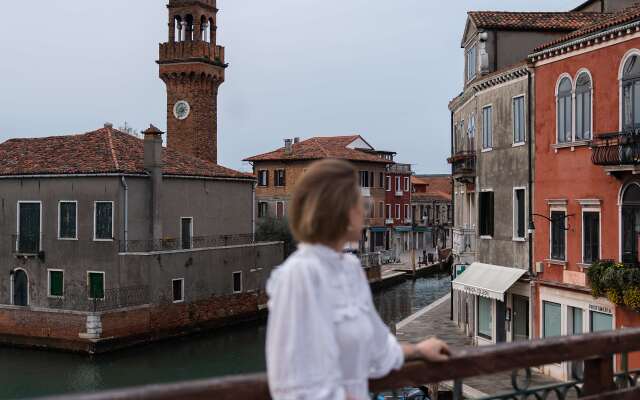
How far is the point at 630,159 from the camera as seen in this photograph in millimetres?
15695

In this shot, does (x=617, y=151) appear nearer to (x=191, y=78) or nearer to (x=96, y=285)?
(x=96, y=285)

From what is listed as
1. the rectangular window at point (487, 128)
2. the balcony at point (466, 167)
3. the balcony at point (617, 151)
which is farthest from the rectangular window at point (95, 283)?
the balcony at point (617, 151)

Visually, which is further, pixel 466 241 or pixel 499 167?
pixel 466 241

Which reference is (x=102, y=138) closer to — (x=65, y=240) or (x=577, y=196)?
(x=65, y=240)

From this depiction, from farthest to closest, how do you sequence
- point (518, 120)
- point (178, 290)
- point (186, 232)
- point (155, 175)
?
point (186, 232)
point (155, 175)
point (178, 290)
point (518, 120)

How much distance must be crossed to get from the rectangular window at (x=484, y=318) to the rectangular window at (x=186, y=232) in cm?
1455

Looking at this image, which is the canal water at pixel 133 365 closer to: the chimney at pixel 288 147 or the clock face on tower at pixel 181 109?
the clock face on tower at pixel 181 109

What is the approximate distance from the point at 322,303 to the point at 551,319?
1739 centimetres

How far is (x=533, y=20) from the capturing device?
2234 centimetres

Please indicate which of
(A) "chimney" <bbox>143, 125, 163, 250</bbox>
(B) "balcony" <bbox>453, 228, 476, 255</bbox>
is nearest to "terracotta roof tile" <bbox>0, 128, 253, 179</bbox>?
(A) "chimney" <bbox>143, 125, 163, 250</bbox>

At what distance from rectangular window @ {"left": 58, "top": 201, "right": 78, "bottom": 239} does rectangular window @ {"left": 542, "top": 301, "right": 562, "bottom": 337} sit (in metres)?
18.3

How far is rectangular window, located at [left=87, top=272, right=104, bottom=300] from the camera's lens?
2911 centimetres

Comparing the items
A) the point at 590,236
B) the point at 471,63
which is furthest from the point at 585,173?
the point at 471,63

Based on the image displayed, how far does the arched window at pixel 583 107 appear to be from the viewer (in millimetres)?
17359
